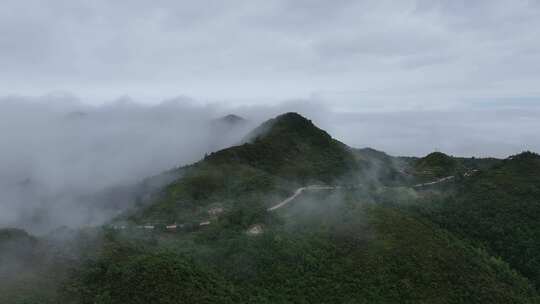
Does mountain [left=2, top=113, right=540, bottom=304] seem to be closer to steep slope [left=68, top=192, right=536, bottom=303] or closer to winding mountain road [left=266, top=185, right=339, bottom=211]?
steep slope [left=68, top=192, right=536, bottom=303]

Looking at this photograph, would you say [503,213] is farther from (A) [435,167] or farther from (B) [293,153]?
(B) [293,153]

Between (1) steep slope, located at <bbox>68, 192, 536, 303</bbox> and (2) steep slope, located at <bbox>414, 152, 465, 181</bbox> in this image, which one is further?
(2) steep slope, located at <bbox>414, 152, 465, 181</bbox>

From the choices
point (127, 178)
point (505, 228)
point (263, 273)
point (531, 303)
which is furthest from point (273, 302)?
point (127, 178)

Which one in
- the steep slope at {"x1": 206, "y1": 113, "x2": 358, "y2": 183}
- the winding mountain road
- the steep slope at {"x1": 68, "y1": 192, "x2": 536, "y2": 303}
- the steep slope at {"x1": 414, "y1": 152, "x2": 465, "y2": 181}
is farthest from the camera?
the steep slope at {"x1": 414, "y1": 152, "x2": 465, "y2": 181}

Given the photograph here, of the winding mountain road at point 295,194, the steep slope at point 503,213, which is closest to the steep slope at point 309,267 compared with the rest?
the steep slope at point 503,213

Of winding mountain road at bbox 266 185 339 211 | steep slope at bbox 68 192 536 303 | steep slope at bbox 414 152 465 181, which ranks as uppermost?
steep slope at bbox 414 152 465 181

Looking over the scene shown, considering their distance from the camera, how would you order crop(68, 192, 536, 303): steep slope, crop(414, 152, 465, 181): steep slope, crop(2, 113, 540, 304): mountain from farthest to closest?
crop(414, 152, 465, 181): steep slope < crop(2, 113, 540, 304): mountain < crop(68, 192, 536, 303): steep slope

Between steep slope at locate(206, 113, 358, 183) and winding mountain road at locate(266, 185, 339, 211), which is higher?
steep slope at locate(206, 113, 358, 183)

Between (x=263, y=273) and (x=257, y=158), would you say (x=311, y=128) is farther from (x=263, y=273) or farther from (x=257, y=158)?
(x=263, y=273)

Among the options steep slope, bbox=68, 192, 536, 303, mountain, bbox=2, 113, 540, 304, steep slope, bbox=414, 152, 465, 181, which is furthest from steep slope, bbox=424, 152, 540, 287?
steep slope, bbox=414, 152, 465, 181
